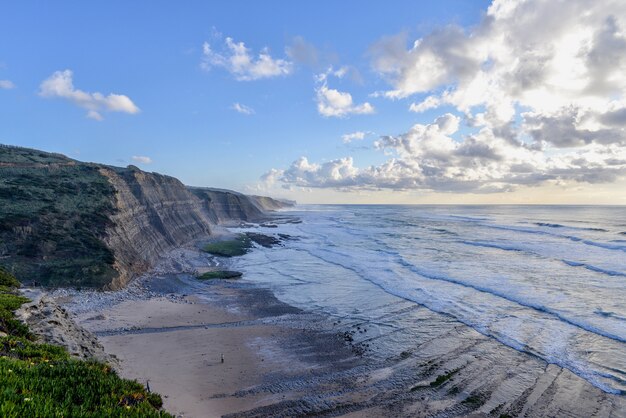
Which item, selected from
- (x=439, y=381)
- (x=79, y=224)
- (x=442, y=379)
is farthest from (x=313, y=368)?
(x=79, y=224)

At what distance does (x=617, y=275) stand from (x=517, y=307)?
1662cm

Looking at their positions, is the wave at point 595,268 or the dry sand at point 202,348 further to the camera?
the wave at point 595,268

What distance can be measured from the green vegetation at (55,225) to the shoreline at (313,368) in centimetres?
408

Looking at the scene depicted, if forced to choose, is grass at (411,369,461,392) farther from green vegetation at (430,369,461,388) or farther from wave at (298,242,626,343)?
wave at (298,242,626,343)

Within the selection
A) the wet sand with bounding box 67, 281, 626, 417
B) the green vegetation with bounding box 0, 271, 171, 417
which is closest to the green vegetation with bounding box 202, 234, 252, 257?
the wet sand with bounding box 67, 281, 626, 417

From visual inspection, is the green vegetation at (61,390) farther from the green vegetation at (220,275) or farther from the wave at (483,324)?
the green vegetation at (220,275)

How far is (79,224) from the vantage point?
35719 mm

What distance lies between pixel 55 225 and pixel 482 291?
37277mm

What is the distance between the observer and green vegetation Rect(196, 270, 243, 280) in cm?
3674

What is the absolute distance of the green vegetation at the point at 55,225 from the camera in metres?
29.0

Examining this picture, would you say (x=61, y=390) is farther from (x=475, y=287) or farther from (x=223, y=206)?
(x=223, y=206)

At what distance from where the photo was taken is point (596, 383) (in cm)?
1486

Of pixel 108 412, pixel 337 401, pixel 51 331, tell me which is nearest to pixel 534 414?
pixel 337 401

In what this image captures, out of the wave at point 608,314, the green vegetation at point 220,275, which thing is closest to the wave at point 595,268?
the wave at point 608,314
